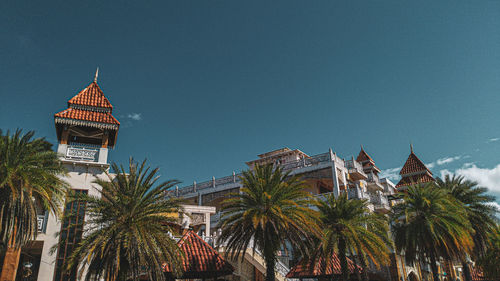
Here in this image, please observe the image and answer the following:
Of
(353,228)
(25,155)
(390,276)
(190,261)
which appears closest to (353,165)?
(390,276)

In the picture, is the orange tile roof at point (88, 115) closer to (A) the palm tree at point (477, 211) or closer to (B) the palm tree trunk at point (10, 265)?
(B) the palm tree trunk at point (10, 265)

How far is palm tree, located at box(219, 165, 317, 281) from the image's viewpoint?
18406mm

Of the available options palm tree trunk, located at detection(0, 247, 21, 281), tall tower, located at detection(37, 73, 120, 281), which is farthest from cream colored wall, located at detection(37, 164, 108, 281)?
palm tree trunk, located at detection(0, 247, 21, 281)

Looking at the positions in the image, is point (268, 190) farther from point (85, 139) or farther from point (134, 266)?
point (85, 139)

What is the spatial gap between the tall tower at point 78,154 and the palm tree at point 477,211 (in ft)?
87.7

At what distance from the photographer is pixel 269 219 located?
60.5 feet

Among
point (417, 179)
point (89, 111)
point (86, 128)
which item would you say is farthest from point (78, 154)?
point (417, 179)

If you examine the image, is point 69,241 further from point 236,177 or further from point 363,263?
point 236,177

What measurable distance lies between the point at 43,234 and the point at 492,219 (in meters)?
33.2

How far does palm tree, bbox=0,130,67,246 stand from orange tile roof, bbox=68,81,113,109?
6.79 meters

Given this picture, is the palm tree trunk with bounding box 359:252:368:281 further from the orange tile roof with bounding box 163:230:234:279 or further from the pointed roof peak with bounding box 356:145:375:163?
the pointed roof peak with bounding box 356:145:375:163

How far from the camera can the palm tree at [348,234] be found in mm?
19797

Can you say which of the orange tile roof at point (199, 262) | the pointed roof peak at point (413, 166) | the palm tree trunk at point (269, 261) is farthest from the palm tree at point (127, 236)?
the pointed roof peak at point (413, 166)

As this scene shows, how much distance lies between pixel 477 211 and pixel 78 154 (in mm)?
31338
